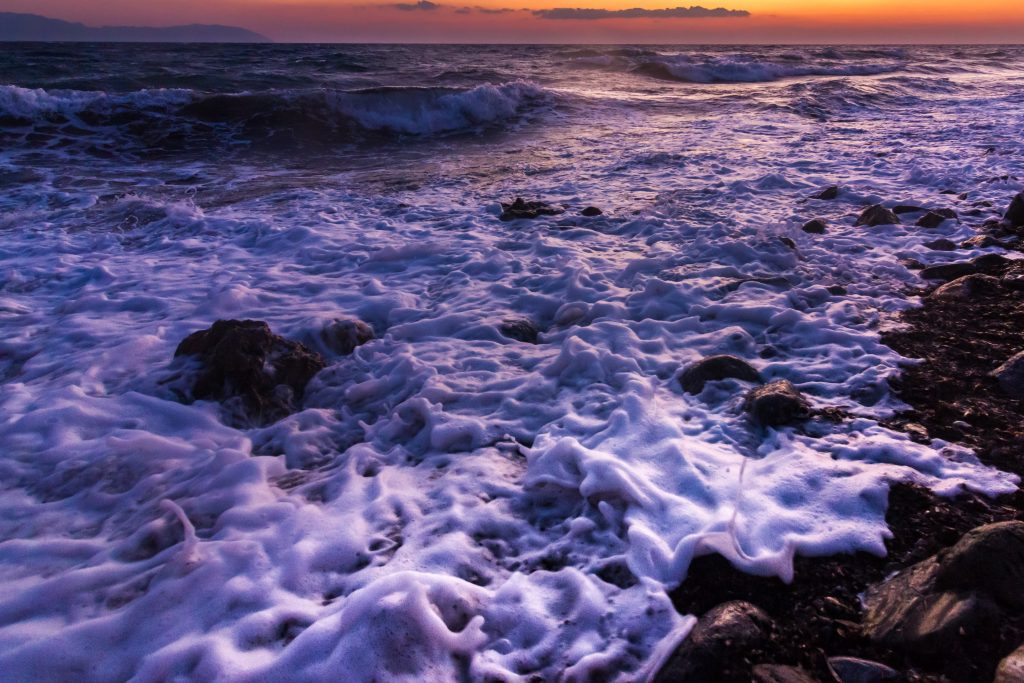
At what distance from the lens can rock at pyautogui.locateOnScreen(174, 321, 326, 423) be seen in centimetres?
375

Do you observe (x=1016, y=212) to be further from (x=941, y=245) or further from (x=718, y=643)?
(x=718, y=643)

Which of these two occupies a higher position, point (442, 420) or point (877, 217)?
point (877, 217)

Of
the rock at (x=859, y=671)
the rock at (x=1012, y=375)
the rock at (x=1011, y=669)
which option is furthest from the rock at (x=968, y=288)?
the rock at (x=859, y=671)

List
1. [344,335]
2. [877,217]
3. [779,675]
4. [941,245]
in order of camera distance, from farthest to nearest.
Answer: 1. [877,217]
2. [941,245]
3. [344,335]
4. [779,675]

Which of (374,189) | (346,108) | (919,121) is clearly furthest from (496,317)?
(919,121)

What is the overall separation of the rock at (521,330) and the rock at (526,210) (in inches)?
115

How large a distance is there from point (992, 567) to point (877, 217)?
5621 mm

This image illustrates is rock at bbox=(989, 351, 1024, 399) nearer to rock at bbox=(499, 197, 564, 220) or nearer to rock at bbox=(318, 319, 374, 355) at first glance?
rock at bbox=(318, 319, 374, 355)

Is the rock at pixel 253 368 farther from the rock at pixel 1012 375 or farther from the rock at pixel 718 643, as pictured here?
the rock at pixel 1012 375

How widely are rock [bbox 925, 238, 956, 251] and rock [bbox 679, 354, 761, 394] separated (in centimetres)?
338

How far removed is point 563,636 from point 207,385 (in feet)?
9.03

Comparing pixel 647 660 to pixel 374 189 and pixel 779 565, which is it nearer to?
pixel 779 565

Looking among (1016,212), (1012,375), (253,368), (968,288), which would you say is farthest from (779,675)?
(1016,212)

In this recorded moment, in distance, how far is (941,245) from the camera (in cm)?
591
